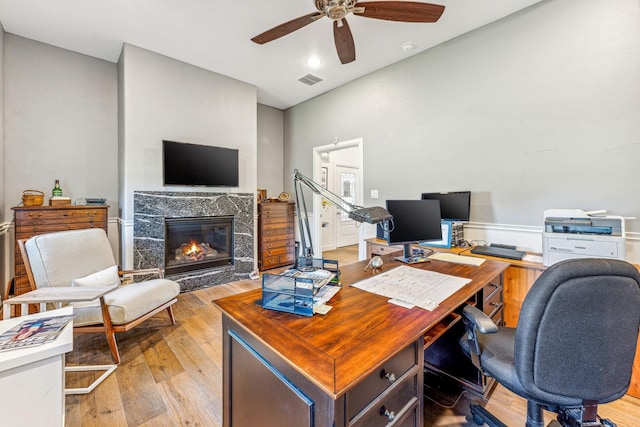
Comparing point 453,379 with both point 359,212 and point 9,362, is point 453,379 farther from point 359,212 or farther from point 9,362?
point 9,362

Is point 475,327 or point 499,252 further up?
point 499,252

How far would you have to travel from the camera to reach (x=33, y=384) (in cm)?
99

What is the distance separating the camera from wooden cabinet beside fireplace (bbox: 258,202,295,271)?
15.1 feet

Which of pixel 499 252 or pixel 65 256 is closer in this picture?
pixel 65 256

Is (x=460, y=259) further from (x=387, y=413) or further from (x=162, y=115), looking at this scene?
(x=162, y=115)

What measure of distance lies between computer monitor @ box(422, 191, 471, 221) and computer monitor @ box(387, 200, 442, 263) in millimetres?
802

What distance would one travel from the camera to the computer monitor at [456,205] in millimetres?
2844

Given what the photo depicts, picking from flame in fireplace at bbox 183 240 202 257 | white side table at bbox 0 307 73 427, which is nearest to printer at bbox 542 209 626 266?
white side table at bbox 0 307 73 427

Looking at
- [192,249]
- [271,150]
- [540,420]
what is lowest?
[540,420]

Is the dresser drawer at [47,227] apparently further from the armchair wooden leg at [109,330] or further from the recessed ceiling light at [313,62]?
the recessed ceiling light at [313,62]

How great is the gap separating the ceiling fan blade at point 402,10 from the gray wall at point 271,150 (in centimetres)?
342

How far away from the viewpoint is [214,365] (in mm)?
2074

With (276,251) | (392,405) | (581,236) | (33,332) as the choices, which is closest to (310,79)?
(276,251)

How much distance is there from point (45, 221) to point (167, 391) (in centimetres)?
241
